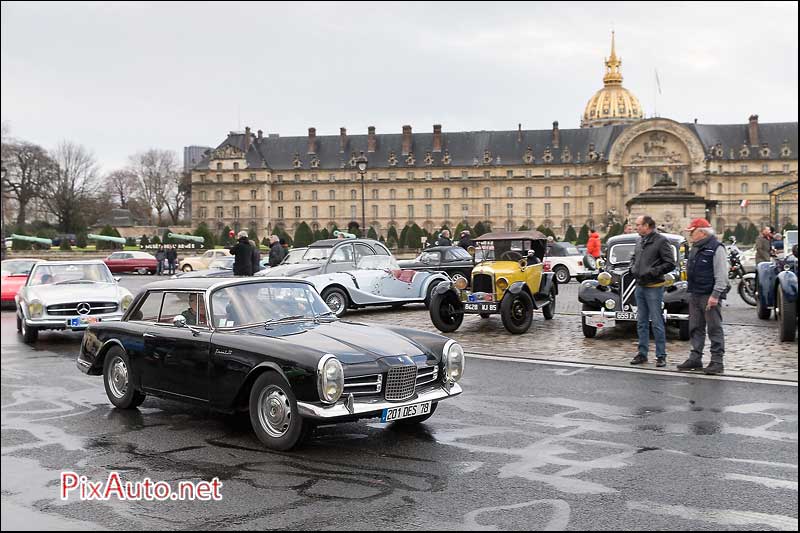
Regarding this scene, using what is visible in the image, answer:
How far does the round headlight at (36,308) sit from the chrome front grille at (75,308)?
16cm

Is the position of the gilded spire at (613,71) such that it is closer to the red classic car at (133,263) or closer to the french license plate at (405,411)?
the red classic car at (133,263)

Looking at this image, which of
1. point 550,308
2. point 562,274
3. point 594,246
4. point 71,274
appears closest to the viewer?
point 71,274

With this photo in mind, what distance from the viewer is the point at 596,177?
130 m

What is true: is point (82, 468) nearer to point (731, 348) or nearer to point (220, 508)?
point (220, 508)

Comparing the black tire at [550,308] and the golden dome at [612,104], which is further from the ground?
the golden dome at [612,104]

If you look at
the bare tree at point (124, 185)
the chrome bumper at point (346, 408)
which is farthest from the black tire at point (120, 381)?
the bare tree at point (124, 185)

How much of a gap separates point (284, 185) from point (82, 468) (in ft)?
427

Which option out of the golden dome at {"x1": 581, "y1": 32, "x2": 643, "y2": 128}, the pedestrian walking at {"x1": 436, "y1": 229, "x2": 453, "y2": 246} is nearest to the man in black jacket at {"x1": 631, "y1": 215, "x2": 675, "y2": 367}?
the pedestrian walking at {"x1": 436, "y1": 229, "x2": 453, "y2": 246}

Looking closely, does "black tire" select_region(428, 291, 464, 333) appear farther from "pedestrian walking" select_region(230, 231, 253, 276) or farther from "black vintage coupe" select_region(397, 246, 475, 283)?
"black vintage coupe" select_region(397, 246, 475, 283)

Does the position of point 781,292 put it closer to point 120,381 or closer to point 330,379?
point 330,379

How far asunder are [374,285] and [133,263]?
3440 centimetres

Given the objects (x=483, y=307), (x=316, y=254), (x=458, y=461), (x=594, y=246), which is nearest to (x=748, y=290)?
(x=483, y=307)

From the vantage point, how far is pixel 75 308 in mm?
15055

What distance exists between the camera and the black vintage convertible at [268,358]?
7.42 meters
